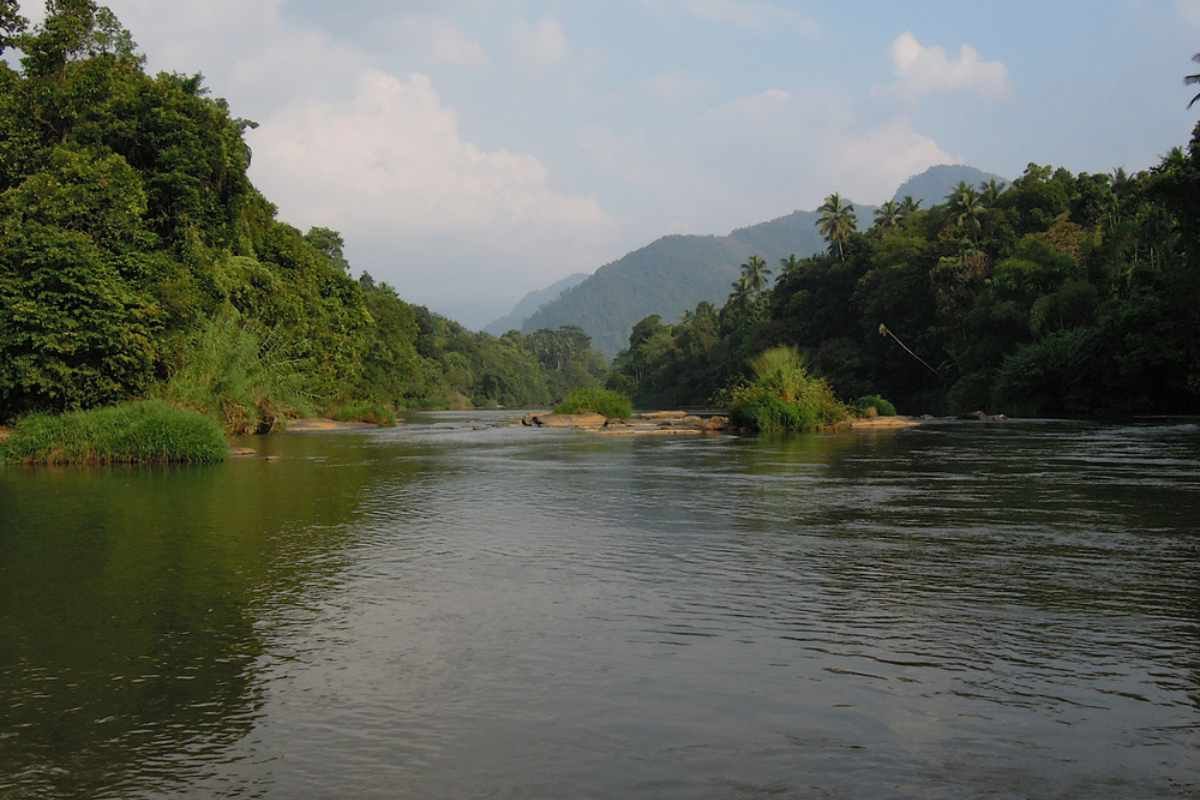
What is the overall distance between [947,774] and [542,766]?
210 centimetres

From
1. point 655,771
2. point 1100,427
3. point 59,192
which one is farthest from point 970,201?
point 655,771

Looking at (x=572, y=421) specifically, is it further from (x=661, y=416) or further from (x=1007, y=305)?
(x=1007, y=305)

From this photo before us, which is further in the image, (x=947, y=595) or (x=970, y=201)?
(x=970, y=201)

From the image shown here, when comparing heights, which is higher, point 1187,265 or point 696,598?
point 1187,265

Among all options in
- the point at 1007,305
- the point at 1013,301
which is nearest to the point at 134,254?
the point at 1007,305

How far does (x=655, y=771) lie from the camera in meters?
4.93

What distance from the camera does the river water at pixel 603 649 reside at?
497cm

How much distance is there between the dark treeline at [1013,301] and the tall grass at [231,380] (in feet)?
65.4

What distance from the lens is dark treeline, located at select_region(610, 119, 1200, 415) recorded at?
4616cm

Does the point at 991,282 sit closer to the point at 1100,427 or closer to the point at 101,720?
the point at 1100,427

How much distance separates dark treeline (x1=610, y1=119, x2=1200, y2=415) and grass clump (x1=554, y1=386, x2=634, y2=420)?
673 centimetres

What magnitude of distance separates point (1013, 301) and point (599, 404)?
29.0m

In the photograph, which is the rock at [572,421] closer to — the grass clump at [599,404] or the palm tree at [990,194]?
the grass clump at [599,404]

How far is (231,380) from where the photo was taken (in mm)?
33750
